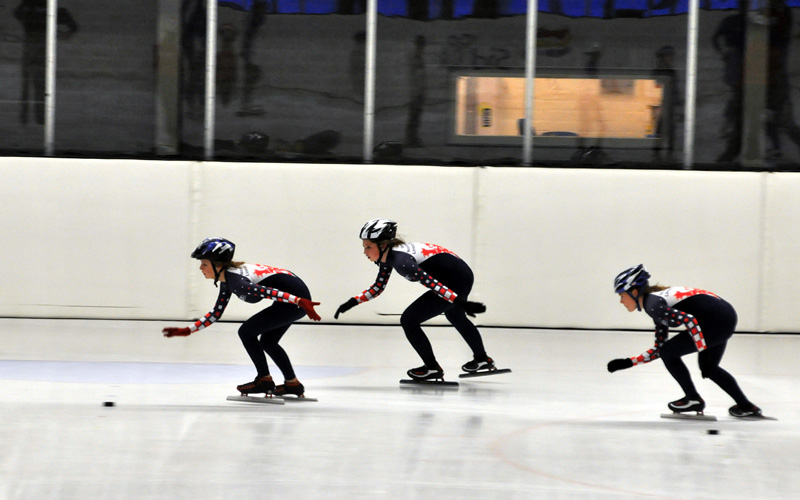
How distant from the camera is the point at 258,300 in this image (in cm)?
694

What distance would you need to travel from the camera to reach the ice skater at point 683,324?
662 centimetres

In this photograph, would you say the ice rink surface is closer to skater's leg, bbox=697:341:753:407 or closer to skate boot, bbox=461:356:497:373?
skate boot, bbox=461:356:497:373

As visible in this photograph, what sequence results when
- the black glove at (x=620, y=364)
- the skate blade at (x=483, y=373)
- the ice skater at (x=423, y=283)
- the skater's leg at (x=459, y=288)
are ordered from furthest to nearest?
1. the skate blade at (x=483, y=373)
2. the skater's leg at (x=459, y=288)
3. the ice skater at (x=423, y=283)
4. the black glove at (x=620, y=364)

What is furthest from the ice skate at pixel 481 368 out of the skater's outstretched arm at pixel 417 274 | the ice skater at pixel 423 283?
the skater's outstretched arm at pixel 417 274

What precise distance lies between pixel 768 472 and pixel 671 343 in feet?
4.78

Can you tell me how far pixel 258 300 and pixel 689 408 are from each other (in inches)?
125

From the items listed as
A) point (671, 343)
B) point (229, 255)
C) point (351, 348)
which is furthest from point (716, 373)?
point (351, 348)

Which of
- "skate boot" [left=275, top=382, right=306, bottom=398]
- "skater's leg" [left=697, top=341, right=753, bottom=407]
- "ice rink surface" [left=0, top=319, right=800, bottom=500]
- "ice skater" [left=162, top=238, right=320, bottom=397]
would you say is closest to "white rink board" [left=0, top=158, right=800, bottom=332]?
"ice rink surface" [left=0, top=319, right=800, bottom=500]

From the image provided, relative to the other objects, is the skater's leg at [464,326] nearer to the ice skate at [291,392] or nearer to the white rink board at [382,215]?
the ice skate at [291,392]

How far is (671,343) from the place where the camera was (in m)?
6.66

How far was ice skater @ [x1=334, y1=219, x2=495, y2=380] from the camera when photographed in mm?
7840

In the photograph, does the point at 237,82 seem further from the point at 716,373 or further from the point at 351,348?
the point at 716,373

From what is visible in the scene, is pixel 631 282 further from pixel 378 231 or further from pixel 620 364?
pixel 378 231

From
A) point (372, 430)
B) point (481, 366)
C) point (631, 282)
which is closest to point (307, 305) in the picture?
point (372, 430)
